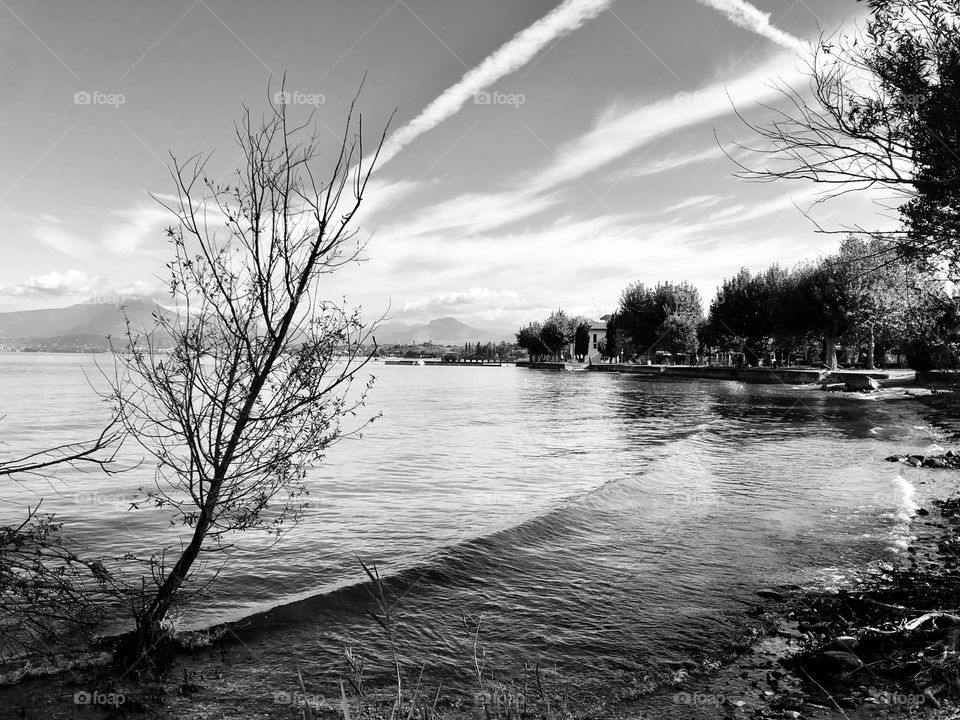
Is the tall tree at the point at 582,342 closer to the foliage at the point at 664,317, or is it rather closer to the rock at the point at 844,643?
the foliage at the point at 664,317

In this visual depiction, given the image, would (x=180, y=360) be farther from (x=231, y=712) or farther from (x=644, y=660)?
(x=644, y=660)

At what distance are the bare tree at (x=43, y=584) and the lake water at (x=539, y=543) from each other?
1458mm

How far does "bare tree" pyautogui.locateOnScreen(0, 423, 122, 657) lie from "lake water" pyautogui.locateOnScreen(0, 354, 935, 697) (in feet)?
4.78

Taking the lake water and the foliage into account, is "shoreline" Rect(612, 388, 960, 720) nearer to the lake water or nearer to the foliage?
the lake water

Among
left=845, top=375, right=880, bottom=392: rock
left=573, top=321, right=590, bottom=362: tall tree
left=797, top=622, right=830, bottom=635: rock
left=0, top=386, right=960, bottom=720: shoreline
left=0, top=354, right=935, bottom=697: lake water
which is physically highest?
left=573, top=321, right=590, bottom=362: tall tree

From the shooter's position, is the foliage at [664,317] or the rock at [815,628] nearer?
the rock at [815,628]

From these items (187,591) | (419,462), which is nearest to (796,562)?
A: (187,591)

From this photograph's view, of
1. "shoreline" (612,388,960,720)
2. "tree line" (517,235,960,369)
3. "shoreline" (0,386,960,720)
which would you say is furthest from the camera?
"tree line" (517,235,960,369)

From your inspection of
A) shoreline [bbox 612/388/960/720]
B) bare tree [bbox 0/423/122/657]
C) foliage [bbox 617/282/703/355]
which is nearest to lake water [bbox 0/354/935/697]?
shoreline [bbox 612/388/960/720]

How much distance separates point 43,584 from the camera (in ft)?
16.4

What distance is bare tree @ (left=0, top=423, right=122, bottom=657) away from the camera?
16.0ft

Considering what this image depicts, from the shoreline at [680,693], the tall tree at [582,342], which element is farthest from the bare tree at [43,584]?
the tall tree at [582,342]

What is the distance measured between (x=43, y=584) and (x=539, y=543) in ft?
30.7

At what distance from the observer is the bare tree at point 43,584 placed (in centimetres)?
488
